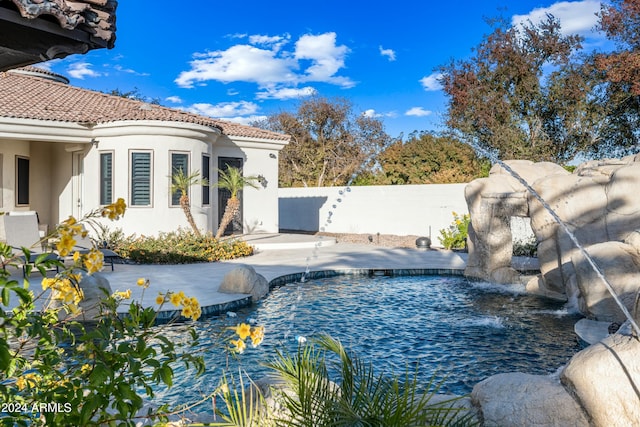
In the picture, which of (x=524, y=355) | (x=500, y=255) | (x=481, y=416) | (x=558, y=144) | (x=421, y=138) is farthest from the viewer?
(x=421, y=138)

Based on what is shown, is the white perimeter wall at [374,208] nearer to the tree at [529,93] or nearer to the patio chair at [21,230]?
the tree at [529,93]

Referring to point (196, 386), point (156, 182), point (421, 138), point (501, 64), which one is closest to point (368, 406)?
point (196, 386)

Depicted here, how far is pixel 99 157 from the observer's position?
17328 millimetres

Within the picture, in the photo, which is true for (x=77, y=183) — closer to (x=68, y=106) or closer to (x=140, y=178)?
(x=68, y=106)

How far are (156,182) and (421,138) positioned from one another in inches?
805

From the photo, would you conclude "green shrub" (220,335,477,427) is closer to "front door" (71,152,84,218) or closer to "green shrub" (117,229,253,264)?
"green shrub" (117,229,253,264)

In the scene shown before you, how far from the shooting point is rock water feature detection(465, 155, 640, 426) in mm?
3584

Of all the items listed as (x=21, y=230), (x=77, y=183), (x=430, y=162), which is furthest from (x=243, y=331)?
(x=430, y=162)

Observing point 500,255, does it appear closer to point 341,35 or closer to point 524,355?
point 524,355

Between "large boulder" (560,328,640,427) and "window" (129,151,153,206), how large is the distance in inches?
611

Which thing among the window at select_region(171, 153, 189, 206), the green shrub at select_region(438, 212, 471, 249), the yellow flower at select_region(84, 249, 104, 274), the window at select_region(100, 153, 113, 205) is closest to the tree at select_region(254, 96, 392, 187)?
the green shrub at select_region(438, 212, 471, 249)

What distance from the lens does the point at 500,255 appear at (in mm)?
12438

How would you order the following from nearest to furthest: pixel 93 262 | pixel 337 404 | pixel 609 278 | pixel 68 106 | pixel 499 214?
pixel 93 262, pixel 337 404, pixel 609 278, pixel 499 214, pixel 68 106

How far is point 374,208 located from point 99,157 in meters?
13.0
